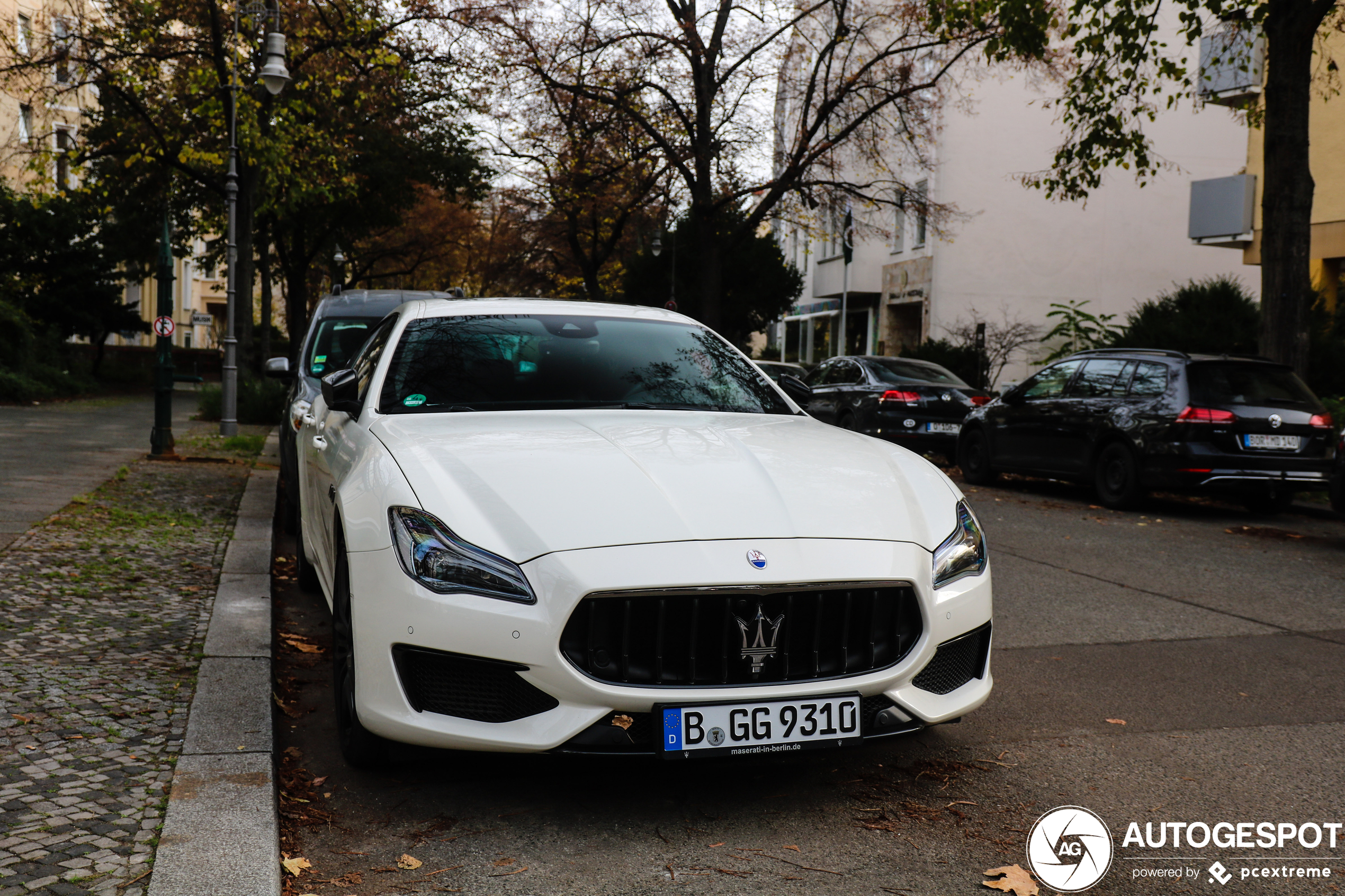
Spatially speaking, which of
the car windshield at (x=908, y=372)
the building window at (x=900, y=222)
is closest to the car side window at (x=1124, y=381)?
the car windshield at (x=908, y=372)

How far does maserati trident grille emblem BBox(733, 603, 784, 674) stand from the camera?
337 cm

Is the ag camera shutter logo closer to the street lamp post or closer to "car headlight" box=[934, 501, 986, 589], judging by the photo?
"car headlight" box=[934, 501, 986, 589]

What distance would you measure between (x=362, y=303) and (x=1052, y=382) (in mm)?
7515

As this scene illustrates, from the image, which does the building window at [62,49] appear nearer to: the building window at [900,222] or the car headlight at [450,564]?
the building window at [900,222]

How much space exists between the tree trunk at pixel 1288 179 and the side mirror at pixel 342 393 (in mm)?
11951

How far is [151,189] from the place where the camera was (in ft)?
103

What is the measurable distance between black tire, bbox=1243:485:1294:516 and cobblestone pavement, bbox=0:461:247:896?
31.8 ft

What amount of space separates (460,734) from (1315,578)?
6905 mm

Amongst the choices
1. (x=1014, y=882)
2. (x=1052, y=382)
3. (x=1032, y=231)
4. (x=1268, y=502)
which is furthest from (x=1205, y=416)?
(x=1032, y=231)

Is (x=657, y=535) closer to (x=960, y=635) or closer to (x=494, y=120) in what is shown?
(x=960, y=635)

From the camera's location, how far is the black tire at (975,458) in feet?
48.8

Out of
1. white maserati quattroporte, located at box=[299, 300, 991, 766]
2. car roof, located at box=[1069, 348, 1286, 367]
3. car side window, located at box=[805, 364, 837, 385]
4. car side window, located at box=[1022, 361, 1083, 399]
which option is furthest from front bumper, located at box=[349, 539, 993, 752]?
car side window, located at box=[805, 364, 837, 385]

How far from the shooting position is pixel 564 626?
130 inches

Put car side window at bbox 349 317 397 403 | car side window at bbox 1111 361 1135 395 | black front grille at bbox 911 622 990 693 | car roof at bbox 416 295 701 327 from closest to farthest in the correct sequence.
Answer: black front grille at bbox 911 622 990 693, car side window at bbox 349 317 397 403, car roof at bbox 416 295 701 327, car side window at bbox 1111 361 1135 395
